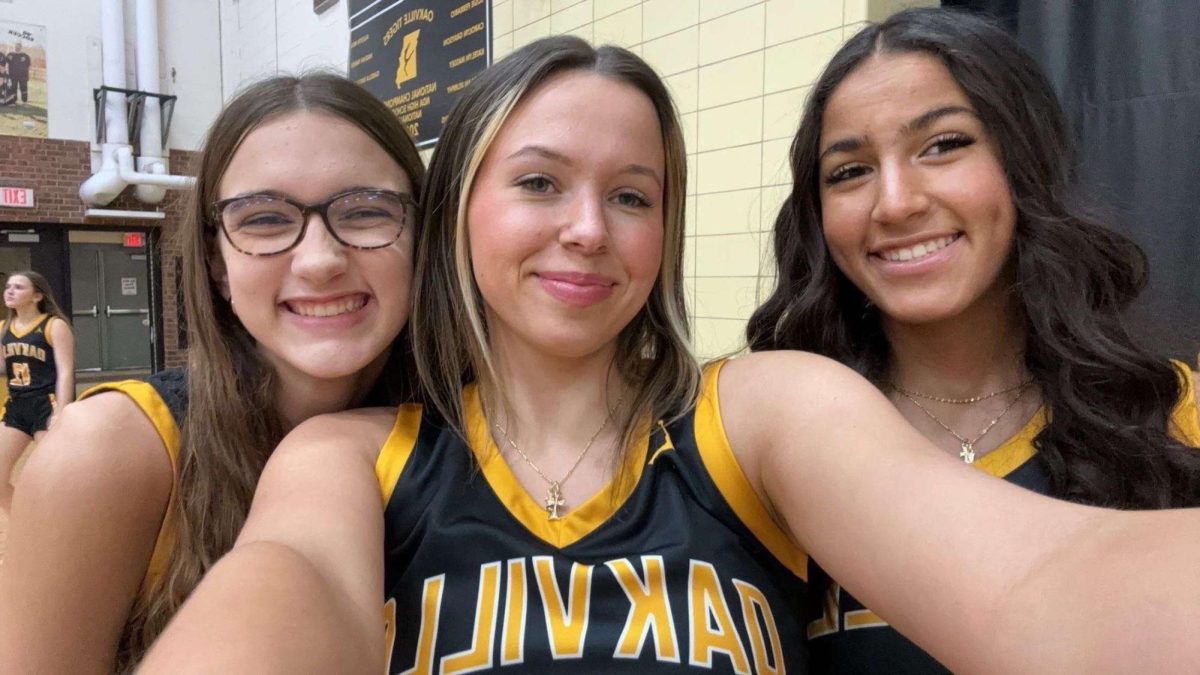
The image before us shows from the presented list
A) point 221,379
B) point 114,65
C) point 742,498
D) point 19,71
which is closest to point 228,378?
point 221,379

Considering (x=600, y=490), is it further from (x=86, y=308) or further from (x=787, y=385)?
(x=86, y=308)

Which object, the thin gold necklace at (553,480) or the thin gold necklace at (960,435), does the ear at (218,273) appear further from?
the thin gold necklace at (960,435)

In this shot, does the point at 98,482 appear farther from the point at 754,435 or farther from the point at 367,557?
the point at 754,435

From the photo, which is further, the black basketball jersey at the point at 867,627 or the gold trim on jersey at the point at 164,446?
the gold trim on jersey at the point at 164,446

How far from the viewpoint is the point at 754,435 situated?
0.96 m

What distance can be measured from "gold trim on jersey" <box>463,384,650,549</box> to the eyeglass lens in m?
0.36

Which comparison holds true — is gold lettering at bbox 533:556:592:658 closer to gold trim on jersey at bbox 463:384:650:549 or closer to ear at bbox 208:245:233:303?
gold trim on jersey at bbox 463:384:650:549

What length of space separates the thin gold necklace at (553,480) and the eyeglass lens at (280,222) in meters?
0.37

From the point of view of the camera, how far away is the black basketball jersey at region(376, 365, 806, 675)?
0.85m

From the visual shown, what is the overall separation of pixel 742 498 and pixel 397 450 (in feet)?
1.56

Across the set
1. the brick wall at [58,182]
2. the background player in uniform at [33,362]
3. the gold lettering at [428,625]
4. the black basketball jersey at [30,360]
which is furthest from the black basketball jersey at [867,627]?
the brick wall at [58,182]

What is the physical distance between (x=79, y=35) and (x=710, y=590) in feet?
27.5

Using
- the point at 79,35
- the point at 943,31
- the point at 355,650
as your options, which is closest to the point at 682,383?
the point at 355,650

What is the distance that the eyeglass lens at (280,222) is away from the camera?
111cm
